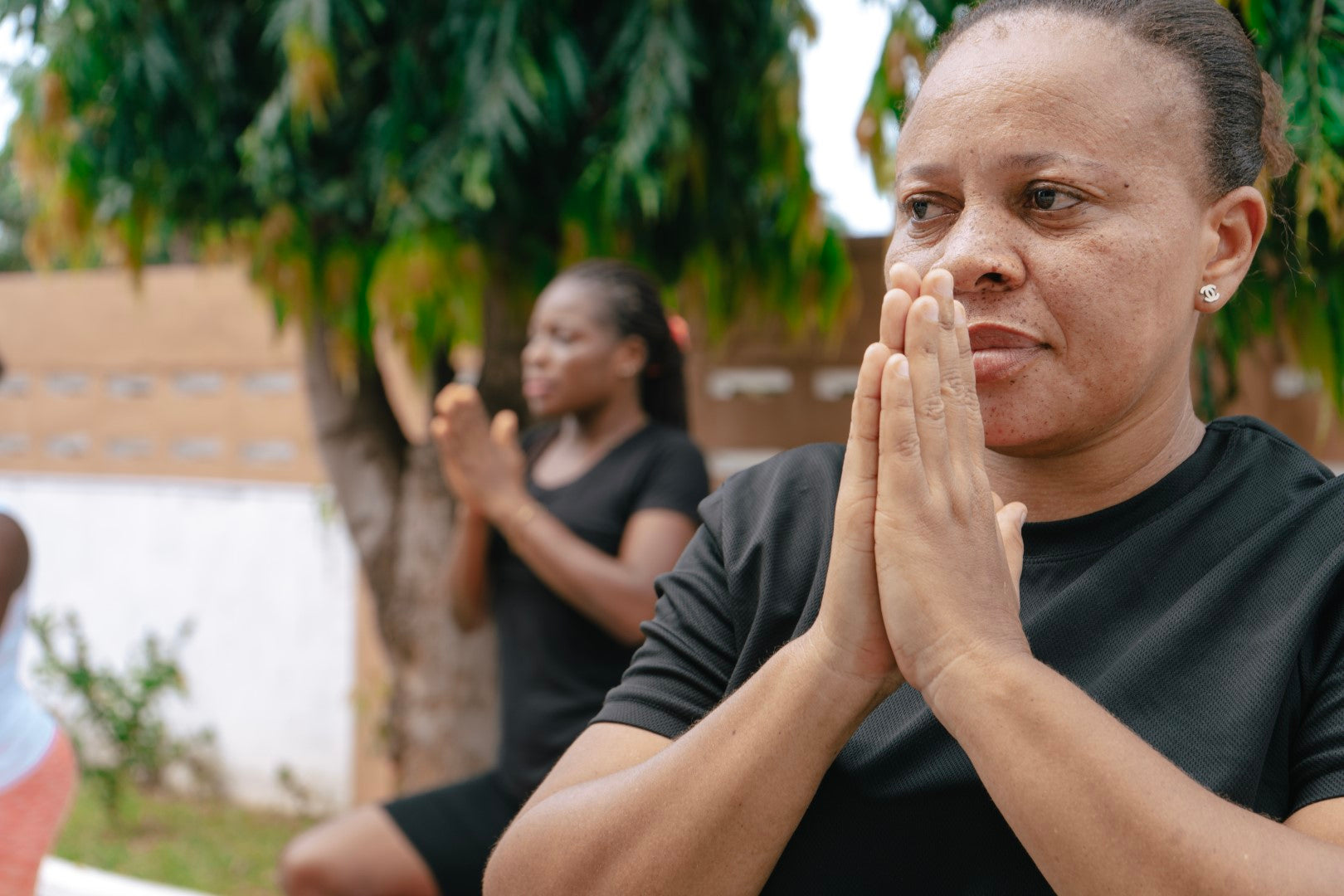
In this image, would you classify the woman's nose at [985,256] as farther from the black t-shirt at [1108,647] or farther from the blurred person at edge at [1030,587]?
the black t-shirt at [1108,647]

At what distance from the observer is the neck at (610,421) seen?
2.98 metres

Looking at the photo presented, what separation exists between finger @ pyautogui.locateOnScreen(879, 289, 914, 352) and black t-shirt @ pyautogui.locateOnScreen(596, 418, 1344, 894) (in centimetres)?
26

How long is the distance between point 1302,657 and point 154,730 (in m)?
5.78

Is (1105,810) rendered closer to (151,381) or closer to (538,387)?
(538,387)

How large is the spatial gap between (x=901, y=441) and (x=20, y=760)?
7.08 feet

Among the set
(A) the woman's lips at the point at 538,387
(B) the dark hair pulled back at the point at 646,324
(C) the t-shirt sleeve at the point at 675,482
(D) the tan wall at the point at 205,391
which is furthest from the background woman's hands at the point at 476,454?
(D) the tan wall at the point at 205,391

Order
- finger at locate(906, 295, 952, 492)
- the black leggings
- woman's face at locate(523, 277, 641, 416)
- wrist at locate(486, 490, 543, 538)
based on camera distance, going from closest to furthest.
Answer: finger at locate(906, 295, 952, 492), wrist at locate(486, 490, 543, 538), the black leggings, woman's face at locate(523, 277, 641, 416)

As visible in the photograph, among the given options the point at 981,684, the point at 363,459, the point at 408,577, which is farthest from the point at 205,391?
the point at 981,684

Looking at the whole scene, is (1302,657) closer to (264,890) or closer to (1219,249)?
(1219,249)

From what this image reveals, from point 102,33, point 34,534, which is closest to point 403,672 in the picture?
point 102,33

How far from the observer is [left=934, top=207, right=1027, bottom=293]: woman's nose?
1130mm

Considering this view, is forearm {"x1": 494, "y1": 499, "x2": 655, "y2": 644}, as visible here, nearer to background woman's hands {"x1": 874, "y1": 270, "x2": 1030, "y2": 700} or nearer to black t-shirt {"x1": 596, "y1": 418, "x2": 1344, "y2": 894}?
black t-shirt {"x1": 596, "y1": 418, "x2": 1344, "y2": 894}

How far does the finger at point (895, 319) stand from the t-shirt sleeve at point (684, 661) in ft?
1.10

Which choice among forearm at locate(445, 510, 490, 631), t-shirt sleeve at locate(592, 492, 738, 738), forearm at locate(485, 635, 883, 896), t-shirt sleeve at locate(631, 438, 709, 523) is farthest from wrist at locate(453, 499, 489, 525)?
forearm at locate(485, 635, 883, 896)
